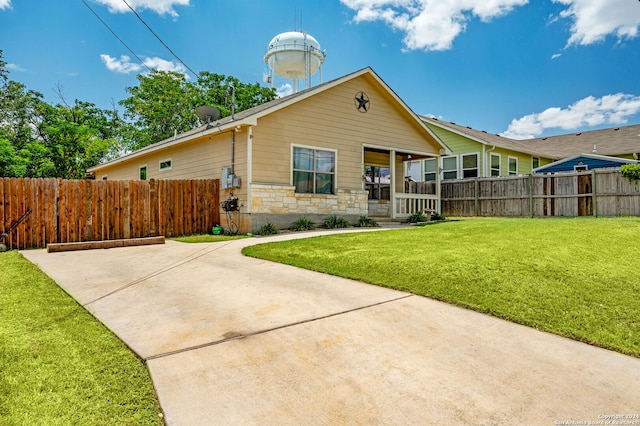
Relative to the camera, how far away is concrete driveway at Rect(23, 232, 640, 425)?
187 cm

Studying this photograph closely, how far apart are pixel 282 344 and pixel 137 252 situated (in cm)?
593

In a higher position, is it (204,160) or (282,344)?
(204,160)

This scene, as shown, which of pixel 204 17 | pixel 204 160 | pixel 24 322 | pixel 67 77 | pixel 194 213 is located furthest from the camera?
pixel 67 77

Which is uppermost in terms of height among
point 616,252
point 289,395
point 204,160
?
point 204,160

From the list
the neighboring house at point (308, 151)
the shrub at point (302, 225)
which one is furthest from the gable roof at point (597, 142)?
the shrub at point (302, 225)

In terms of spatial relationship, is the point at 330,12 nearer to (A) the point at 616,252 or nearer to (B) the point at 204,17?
(B) the point at 204,17

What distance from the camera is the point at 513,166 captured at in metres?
21.9

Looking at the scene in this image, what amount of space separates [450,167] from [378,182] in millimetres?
6909

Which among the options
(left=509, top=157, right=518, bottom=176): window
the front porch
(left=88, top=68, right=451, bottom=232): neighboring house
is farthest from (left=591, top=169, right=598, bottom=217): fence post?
(left=509, top=157, right=518, bottom=176): window

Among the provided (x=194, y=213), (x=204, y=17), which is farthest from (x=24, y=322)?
(x=204, y=17)

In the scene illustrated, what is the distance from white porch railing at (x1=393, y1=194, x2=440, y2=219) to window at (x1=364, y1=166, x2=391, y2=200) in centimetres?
166

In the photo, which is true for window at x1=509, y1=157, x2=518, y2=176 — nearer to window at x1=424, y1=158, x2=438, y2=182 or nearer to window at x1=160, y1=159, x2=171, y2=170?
window at x1=424, y1=158, x2=438, y2=182

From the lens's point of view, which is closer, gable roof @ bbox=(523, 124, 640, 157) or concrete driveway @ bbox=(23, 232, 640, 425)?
concrete driveway @ bbox=(23, 232, 640, 425)

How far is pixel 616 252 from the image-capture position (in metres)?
5.14
